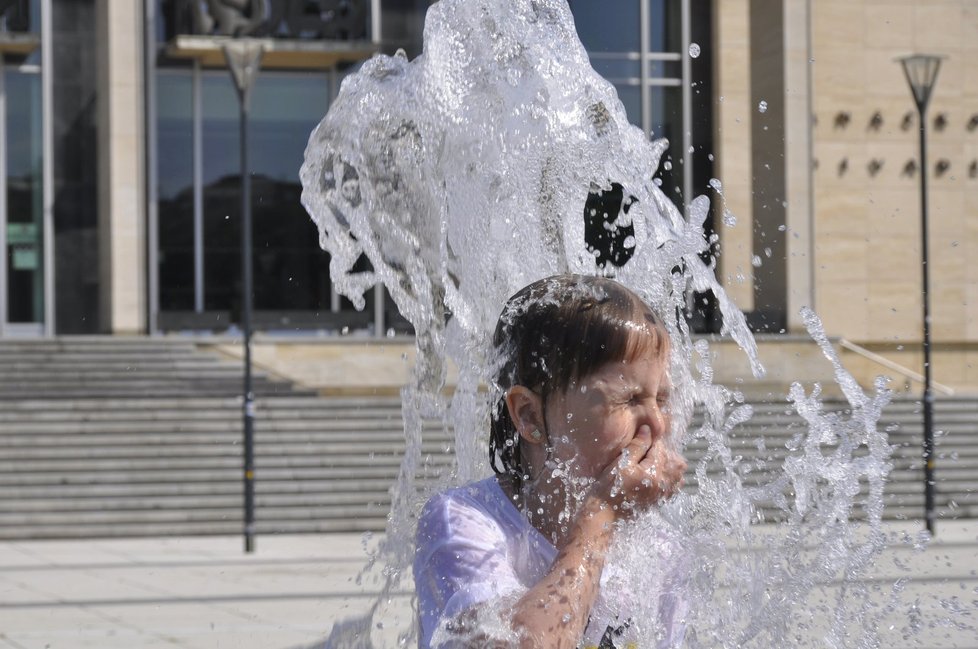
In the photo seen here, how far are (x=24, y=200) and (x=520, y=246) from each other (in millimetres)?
23710

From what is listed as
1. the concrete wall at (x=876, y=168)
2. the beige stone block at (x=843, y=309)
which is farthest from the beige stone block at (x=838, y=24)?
the beige stone block at (x=843, y=309)

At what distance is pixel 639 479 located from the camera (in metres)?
1.74

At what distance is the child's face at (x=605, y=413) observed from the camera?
1.80m

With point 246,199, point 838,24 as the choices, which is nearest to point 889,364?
point 838,24

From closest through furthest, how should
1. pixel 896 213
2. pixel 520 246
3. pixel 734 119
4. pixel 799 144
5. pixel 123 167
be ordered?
pixel 520 246 → pixel 123 167 → pixel 799 144 → pixel 734 119 → pixel 896 213

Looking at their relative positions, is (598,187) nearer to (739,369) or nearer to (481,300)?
(481,300)

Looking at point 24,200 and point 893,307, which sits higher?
point 24,200

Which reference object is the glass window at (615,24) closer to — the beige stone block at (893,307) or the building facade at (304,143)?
the building facade at (304,143)

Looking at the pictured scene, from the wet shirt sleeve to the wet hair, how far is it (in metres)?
0.13

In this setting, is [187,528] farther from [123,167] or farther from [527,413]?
[527,413]

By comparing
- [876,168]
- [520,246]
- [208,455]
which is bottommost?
[208,455]

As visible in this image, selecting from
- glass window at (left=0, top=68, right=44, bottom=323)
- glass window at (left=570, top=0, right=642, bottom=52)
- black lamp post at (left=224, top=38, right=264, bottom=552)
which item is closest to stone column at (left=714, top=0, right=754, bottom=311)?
glass window at (left=570, top=0, right=642, bottom=52)

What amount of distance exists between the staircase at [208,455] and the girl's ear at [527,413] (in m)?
13.0

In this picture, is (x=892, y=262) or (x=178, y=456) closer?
(x=178, y=456)
